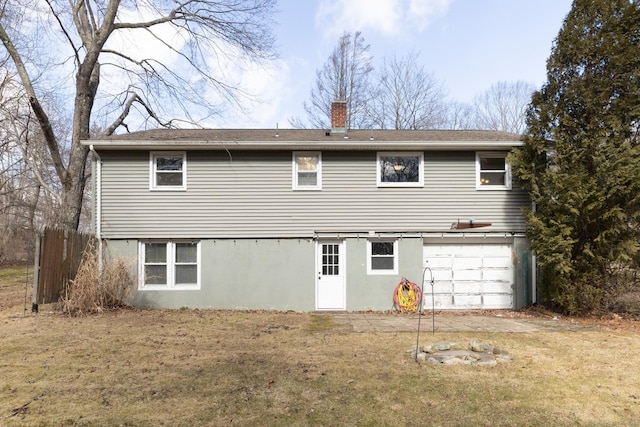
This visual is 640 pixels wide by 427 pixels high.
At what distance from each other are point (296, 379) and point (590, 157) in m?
8.57

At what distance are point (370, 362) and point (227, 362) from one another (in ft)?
6.97

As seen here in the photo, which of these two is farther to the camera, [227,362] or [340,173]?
[340,173]

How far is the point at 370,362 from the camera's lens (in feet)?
20.0

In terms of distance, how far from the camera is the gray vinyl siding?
1130 cm

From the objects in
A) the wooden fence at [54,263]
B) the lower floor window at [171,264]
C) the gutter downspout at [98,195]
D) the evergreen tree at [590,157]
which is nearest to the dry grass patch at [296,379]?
the wooden fence at [54,263]

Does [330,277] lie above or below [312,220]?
below

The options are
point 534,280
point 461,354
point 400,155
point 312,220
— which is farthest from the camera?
point 400,155

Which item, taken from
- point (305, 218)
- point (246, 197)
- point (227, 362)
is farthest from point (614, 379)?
point (246, 197)

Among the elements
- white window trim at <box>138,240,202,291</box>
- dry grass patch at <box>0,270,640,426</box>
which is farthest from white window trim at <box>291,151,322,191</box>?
dry grass patch at <box>0,270,640,426</box>

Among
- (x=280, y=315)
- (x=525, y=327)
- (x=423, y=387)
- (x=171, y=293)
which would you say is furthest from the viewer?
(x=171, y=293)

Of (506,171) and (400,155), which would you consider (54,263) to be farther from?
(506,171)

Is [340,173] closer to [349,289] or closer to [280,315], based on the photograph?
[349,289]

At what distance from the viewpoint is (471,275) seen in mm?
11570

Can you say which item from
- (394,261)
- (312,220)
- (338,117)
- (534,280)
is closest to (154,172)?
(312,220)
